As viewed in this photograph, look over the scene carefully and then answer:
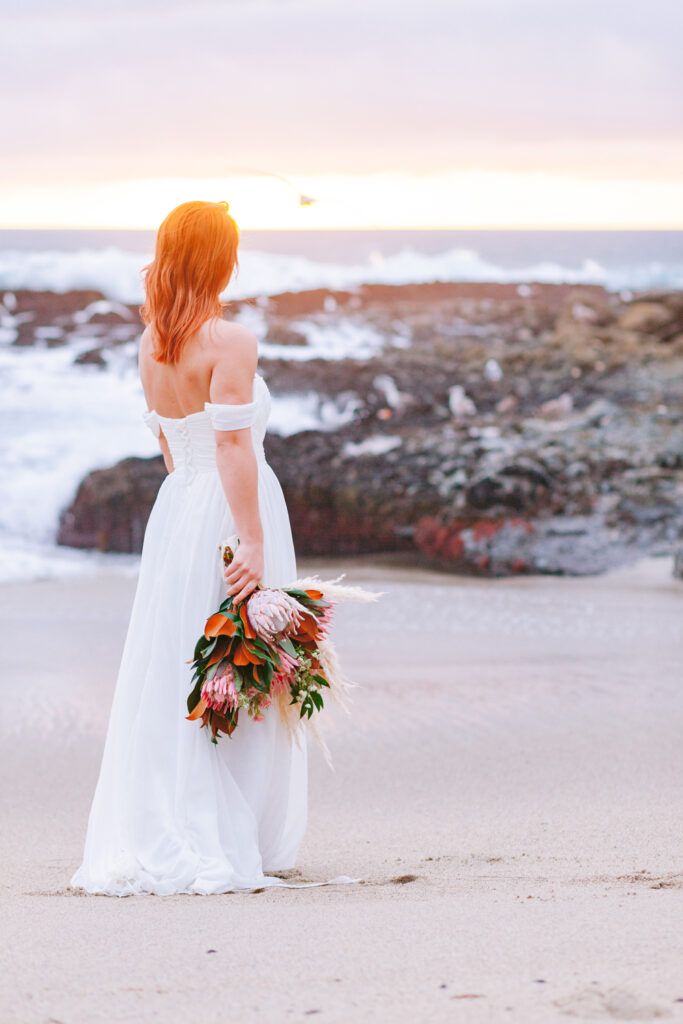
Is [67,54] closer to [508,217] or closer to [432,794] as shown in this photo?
[508,217]

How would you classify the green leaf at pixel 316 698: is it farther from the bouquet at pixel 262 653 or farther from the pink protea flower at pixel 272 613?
the pink protea flower at pixel 272 613

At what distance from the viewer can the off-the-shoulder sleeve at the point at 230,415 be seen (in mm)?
2605

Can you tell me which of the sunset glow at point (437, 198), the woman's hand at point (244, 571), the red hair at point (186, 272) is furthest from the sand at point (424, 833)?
the sunset glow at point (437, 198)

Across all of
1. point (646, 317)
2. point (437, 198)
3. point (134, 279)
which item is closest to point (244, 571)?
point (437, 198)

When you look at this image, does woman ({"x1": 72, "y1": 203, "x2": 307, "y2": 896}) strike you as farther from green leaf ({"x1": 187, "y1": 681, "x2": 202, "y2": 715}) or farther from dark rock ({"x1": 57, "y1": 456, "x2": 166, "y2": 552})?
dark rock ({"x1": 57, "y1": 456, "x2": 166, "y2": 552})

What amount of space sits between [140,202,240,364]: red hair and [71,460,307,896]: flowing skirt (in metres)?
0.33

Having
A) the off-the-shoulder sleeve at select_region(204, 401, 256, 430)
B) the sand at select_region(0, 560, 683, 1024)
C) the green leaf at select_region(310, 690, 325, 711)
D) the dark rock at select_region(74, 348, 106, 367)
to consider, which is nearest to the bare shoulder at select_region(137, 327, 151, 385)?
the off-the-shoulder sleeve at select_region(204, 401, 256, 430)

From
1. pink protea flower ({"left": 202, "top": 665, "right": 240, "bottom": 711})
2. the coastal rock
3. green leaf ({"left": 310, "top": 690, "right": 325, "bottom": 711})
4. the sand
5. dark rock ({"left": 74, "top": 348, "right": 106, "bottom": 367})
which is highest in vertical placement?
the coastal rock

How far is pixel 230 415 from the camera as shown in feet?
8.55

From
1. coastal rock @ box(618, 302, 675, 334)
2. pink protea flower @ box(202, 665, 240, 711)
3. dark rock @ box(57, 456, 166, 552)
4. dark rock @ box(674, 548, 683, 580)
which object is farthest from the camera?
coastal rock @ box(618, 302, 675, 334)

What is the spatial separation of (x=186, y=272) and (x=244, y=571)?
25.8 inches

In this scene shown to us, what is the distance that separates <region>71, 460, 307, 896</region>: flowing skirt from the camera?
266cm

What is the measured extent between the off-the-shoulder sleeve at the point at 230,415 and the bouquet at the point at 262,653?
258 mm

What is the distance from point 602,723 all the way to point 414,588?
2584 mm
